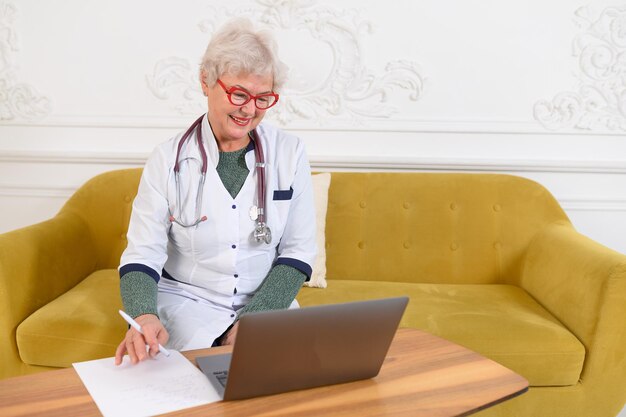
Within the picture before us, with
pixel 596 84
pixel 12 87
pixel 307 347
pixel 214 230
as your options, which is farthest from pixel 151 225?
pixel 596 84

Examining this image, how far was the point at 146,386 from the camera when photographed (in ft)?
4.19

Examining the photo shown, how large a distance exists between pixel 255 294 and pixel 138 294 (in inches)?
13.4

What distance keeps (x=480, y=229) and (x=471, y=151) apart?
41cm

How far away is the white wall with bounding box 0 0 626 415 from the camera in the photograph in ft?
9.51

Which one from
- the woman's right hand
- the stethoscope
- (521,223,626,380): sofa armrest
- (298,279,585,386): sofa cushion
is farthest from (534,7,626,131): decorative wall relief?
the woman's right hand

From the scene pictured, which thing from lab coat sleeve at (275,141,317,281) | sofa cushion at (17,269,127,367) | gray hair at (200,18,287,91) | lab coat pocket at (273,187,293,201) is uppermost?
gray hair at (200,18,287,91)

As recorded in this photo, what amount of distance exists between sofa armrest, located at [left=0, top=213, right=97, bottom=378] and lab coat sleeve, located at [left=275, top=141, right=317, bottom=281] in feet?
2.82

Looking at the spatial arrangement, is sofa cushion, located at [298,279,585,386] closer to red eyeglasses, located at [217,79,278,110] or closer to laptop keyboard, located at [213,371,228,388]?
red eyeglasses, located at [217,79,278,110]

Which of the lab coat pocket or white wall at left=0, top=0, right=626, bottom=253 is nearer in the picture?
the lab coat pocket


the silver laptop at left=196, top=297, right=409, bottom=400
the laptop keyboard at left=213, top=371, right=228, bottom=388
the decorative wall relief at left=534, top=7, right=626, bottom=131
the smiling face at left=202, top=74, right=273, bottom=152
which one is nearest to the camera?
the silver laptop at left=196, top=297, right=409, bottom=400

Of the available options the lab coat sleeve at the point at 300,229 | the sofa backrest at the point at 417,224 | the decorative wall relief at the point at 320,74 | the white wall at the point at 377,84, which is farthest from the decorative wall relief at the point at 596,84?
the lab coat sleeve at the point at 300,229

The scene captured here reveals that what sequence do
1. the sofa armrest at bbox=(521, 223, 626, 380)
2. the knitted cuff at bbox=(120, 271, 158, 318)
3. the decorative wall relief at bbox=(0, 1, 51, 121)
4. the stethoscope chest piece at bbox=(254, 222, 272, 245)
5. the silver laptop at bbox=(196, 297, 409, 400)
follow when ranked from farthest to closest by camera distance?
1. the decorative wall relief at bbox=(0, 1, 51, 121)
2. the sofa armrest at bbox=(521, 223, 626, 380)
3. the stethoscope chest piece at bbox=(254, 222, 272, 245)
4. the knitted cuff at bbox=(120, 271, 158, 318)
5. the silver laptop at bbox=(196, 297, 409, 400)

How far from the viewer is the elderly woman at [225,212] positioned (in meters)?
1.79

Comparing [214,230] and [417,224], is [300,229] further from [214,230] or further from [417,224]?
[417,224]
